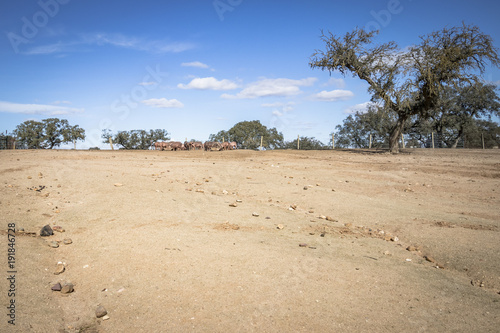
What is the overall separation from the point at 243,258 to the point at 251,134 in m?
42.1

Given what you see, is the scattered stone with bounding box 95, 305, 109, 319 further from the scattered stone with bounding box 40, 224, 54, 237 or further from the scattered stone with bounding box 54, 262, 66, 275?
the scattered stone with bounding box 40, 224, 54, 237

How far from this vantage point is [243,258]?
351cm

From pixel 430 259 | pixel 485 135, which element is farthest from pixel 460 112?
pixel 430 259

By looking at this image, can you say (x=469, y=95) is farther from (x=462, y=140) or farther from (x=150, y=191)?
(x=150, y=191)

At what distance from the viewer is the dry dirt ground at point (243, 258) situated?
255 centimetres

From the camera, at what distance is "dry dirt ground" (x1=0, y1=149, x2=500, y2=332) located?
2.55 meters

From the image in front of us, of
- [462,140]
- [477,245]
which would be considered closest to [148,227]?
[477,245]

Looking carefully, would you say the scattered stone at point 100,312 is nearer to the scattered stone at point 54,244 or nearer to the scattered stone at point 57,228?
the scattered stone at point 54,244

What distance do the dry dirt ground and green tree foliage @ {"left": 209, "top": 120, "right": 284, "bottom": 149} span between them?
35.8 m

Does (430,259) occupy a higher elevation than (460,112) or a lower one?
lower

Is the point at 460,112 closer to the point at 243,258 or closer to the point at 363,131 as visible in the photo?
the point at 363,131

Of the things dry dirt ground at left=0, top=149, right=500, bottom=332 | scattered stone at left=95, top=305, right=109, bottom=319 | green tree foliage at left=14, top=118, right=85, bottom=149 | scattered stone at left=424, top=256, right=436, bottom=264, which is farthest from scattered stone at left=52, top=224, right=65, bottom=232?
green tree foliage at left=14, top=118, right=85, bottom=149

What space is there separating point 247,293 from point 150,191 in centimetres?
377

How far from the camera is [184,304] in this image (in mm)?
2705
